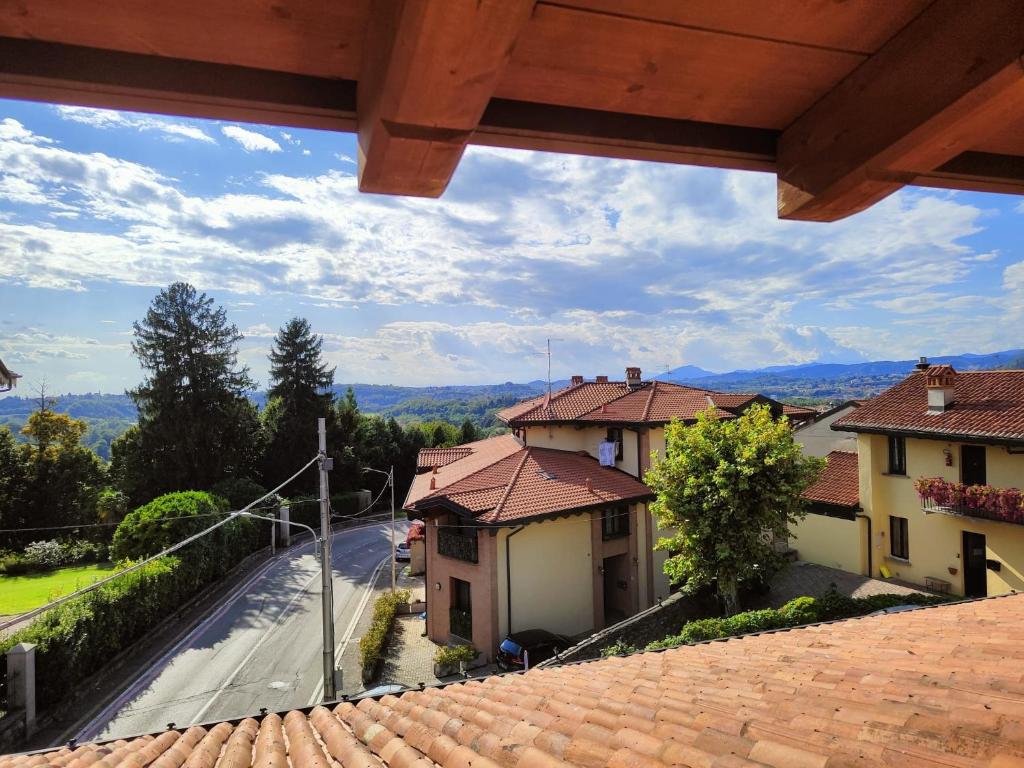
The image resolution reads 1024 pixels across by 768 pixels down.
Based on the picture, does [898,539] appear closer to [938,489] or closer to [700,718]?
[938,489]

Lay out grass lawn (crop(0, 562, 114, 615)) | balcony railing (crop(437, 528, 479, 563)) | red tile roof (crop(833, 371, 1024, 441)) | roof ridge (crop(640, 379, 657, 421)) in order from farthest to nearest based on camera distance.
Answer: roof ridge (crop(640, 379, 657, 421))
grass lawn (crop(0, 562, 114, 615))
balcony railing (crop(437, 528, 479, 563))
red tile roof (crop(833, 371, 1024, 441))

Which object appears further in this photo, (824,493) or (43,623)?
(824,493)

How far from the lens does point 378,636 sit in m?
18.6

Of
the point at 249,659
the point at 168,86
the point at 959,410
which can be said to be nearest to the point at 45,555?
the point at 249,659

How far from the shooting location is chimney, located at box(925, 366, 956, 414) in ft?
59.4

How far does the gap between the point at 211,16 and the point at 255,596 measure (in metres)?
28.6

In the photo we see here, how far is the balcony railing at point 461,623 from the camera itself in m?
18.9

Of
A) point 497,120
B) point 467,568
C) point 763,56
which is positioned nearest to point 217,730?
point 497,120

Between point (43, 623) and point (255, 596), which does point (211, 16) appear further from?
point (255, 596)

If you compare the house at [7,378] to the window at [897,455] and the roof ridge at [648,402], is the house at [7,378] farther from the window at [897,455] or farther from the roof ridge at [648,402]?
the window at [897,455]

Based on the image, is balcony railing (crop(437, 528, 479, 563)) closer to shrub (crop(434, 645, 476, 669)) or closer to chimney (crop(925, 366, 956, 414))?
shrub (crop(434, 645, 476, 669))

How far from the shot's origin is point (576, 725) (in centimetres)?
280

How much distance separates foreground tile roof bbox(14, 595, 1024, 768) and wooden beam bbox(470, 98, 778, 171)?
2042 mm

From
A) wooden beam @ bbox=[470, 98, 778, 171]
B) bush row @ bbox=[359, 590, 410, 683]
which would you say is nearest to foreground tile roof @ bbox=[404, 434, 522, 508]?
bush row @ bbox=[359, 590, 410, 683]
